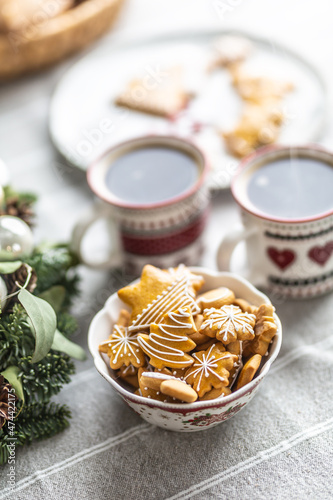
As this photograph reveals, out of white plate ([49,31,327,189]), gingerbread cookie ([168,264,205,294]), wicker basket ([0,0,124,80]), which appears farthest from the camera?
wicker basket ([0,0,124,80])

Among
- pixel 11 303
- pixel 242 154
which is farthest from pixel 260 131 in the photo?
pixel 11 303

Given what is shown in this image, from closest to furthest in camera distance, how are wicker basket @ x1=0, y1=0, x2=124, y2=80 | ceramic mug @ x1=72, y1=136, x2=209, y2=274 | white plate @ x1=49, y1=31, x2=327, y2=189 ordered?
ceramic mug @ x1=72, y1=136, x2=209, y2=274 → white plate @ x1=49, y1=31, x2=327, y2=189 → wicker basket @ x1=0, y1=0, x2=124, y2=80

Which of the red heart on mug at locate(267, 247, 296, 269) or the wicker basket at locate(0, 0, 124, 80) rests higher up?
the wicker basket at locate(0, 0, 124, 80)

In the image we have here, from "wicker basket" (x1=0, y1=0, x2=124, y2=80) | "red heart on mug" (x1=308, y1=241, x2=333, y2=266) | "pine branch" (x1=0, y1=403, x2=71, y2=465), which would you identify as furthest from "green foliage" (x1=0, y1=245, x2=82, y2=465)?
"wicker basket" (x1=0, y1=0, x2=124, y2=80)

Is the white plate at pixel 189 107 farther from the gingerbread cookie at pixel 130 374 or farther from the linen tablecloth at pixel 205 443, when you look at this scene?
the gingerbread cookie at pixel 130 374

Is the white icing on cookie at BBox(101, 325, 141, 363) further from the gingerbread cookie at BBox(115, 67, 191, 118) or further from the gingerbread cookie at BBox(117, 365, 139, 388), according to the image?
the gingerbread cookie at BBox(115, 67, 191, 118)

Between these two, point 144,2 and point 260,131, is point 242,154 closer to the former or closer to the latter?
point 260,131
